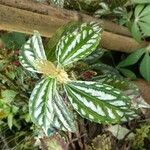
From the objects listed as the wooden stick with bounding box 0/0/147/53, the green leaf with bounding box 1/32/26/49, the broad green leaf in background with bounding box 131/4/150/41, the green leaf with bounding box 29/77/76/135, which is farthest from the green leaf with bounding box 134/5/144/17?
the green leaf with bounding box 29/77/76/135

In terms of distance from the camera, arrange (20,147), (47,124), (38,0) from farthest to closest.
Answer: (20,147) → (38,0) → (47,124)

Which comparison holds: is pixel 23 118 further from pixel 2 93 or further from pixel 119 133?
pixel 119 133

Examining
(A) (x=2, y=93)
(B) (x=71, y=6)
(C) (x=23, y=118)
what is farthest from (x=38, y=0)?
(C) (x=23, y=118)

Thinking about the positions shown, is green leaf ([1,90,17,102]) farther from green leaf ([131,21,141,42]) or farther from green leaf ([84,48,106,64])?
green leaf ([131,21,141,42])

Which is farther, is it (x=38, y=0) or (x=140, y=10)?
(x=140, y=10)

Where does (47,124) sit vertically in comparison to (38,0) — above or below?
below

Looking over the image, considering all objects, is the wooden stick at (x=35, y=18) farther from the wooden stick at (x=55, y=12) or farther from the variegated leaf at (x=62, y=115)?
the variegated leaf at (x=62, y=115)

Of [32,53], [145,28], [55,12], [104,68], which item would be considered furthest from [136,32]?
[32,53]

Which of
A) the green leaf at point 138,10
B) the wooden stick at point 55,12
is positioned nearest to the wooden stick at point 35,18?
the wooden stick at point 55,12
